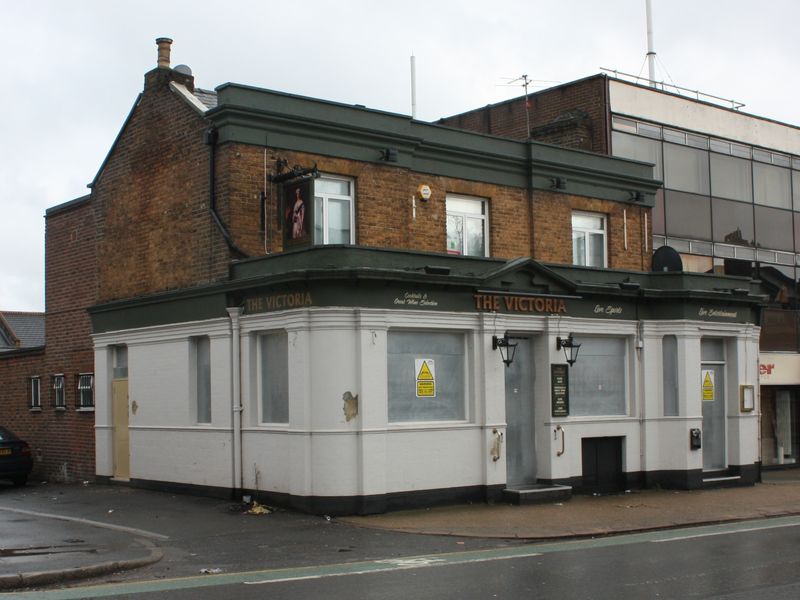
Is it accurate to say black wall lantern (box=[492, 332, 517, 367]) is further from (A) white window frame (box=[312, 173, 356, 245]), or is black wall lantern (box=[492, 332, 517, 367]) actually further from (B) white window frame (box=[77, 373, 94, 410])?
(B) white window frame (box=[77, 373, 94, 410])

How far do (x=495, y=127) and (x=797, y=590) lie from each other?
20.4 m

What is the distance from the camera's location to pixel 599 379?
2127 cm

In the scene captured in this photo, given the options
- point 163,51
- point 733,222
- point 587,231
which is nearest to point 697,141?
point 733,222

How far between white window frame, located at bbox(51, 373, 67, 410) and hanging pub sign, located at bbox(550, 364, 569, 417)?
11.4 meters

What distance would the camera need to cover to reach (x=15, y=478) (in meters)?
23.4

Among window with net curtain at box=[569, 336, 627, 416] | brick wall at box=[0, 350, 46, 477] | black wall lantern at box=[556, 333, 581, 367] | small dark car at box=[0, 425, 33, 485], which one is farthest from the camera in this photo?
brick wall at box=[0, 350, 46, 477]

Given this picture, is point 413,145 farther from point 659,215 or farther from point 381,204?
point 659,215

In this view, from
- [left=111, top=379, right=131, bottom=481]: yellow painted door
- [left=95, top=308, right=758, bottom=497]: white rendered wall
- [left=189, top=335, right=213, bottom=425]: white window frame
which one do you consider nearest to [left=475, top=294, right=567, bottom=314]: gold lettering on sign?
[left=95, top=308, right=758, bottom=497]: white rendered wall

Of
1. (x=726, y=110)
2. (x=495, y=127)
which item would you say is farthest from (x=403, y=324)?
(x=726, y=110)

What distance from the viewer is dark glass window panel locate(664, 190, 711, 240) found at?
2742 centimetres

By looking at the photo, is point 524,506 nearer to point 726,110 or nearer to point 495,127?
point 495,127

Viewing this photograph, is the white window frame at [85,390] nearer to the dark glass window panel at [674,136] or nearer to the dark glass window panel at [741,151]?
the dark glass window panel at [674,136]

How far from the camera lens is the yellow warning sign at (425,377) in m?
18.2

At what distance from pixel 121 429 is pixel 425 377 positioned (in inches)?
286
